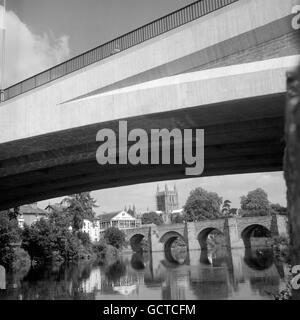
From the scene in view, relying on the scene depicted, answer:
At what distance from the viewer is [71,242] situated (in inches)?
1885

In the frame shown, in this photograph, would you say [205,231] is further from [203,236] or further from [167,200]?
[167,200]

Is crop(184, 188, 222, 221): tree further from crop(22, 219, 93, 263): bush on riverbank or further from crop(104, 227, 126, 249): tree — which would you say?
crop(22, 219, 93, 263): bush on riverbank

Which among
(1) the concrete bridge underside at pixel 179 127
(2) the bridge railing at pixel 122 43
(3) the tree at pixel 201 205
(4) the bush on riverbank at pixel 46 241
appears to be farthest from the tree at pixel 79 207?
(2) the bridge railing at pixel 122 43

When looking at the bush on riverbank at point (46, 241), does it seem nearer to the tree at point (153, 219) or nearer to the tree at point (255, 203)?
the tree at point (255, 203)

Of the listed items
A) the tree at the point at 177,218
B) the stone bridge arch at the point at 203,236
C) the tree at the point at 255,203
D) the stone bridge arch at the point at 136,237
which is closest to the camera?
the stone bridge arch at the point at 203,236

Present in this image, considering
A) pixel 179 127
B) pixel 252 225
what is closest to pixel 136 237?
pixel 252 225

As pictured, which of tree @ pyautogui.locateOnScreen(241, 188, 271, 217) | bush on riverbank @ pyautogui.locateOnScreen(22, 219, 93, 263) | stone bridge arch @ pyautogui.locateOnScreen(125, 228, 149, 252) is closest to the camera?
bush on riverbank @ pyautogui.locateOnScreen(22, 219, 93, 263)

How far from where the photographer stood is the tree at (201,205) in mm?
74250

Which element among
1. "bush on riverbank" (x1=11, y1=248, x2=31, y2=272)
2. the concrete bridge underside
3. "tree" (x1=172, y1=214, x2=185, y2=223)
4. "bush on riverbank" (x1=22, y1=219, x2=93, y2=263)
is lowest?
"bush on riverbank" (x1=11, y1=248, x2=31, y2=272)

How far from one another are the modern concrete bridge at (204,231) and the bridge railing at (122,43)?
41.9m

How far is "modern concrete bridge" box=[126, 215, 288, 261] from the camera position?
5196 centimetres

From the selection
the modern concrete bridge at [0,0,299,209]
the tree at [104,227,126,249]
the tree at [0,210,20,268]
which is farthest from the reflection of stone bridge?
the modern concrete bridge at [0,0,299,209]

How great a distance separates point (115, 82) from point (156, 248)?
57033mm
